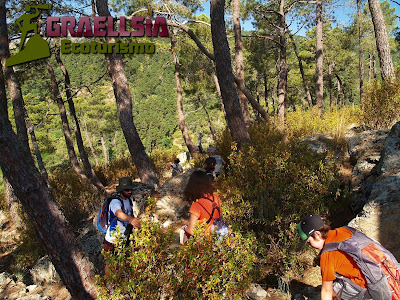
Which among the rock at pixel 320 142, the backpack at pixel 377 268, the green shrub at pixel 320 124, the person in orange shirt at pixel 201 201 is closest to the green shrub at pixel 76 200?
the person in orange shirt at pixel 201 201

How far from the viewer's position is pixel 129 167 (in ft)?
36.8

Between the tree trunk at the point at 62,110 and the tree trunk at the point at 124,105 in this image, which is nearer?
the tree trunk at the point at 124,105

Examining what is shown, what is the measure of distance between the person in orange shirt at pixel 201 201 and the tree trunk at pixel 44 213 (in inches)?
48.4

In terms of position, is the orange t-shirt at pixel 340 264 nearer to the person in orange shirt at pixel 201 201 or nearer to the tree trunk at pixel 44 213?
the person in orange shirt at pixel 201 201

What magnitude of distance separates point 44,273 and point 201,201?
13.2ft

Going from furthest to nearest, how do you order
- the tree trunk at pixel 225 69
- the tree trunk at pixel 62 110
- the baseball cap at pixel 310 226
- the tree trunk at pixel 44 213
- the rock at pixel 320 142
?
the tree trunk at pixel 62 110
the rock at pixel 320 142
the tree trunk at pixel 225 69
the tree trunk at pixel 44 213
the baseball cap at pixel 310 226

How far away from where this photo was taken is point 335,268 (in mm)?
1821

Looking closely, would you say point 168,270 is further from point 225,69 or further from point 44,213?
point 225,69

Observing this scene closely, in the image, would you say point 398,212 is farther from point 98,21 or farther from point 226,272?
point 98,21

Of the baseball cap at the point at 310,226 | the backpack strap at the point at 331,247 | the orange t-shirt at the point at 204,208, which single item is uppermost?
the baseball cap at the point at 310,226

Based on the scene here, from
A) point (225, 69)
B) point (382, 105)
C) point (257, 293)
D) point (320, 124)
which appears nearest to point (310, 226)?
point (257, 293)

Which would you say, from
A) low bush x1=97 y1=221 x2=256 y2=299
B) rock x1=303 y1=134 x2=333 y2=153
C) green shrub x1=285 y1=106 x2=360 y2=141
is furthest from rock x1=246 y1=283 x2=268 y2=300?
green shrub x1=285 y1=106 x2=360 y2=141

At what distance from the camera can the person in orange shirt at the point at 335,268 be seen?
5.83ft

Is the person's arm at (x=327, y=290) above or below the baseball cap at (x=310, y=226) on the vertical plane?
below
